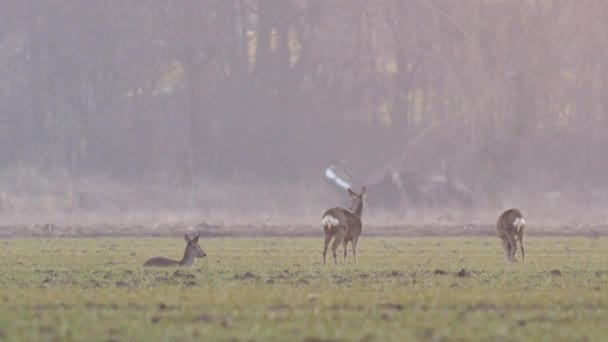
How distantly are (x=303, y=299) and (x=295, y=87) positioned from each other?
6486cm

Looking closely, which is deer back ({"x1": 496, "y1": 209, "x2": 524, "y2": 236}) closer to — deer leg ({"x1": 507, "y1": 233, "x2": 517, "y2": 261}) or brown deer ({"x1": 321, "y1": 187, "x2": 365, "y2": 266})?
deer leg ({"x1": 507, "y1": 233, "x2": 517, "y2": 261})

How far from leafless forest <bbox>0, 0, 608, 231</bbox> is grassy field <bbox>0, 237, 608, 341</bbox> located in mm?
47903

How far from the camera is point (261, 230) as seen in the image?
5481cm

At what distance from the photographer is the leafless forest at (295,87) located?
79.2m

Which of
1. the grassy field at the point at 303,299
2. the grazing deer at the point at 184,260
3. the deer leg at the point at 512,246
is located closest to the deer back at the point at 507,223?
the deer leg at the point at 512,246

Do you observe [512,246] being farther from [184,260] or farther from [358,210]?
[184,260]

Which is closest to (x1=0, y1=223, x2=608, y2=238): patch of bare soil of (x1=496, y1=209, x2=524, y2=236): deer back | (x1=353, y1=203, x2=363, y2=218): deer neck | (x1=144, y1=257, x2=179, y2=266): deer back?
(x1=496, y1=209, x2=524, y2=236): deer back

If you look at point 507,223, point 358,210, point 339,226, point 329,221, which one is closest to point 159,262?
point 329,221

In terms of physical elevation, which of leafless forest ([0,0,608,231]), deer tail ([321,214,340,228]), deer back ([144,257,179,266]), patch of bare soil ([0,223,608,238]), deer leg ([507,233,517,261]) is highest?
leafless forest ([0,0,608,231])

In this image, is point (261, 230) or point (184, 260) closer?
point (184, 260)

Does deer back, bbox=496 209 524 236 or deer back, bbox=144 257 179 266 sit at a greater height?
deer back, bbox=496 209 524 236

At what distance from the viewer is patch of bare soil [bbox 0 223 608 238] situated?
170ft

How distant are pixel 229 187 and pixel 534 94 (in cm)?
→ 1780

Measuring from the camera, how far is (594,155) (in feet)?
260
